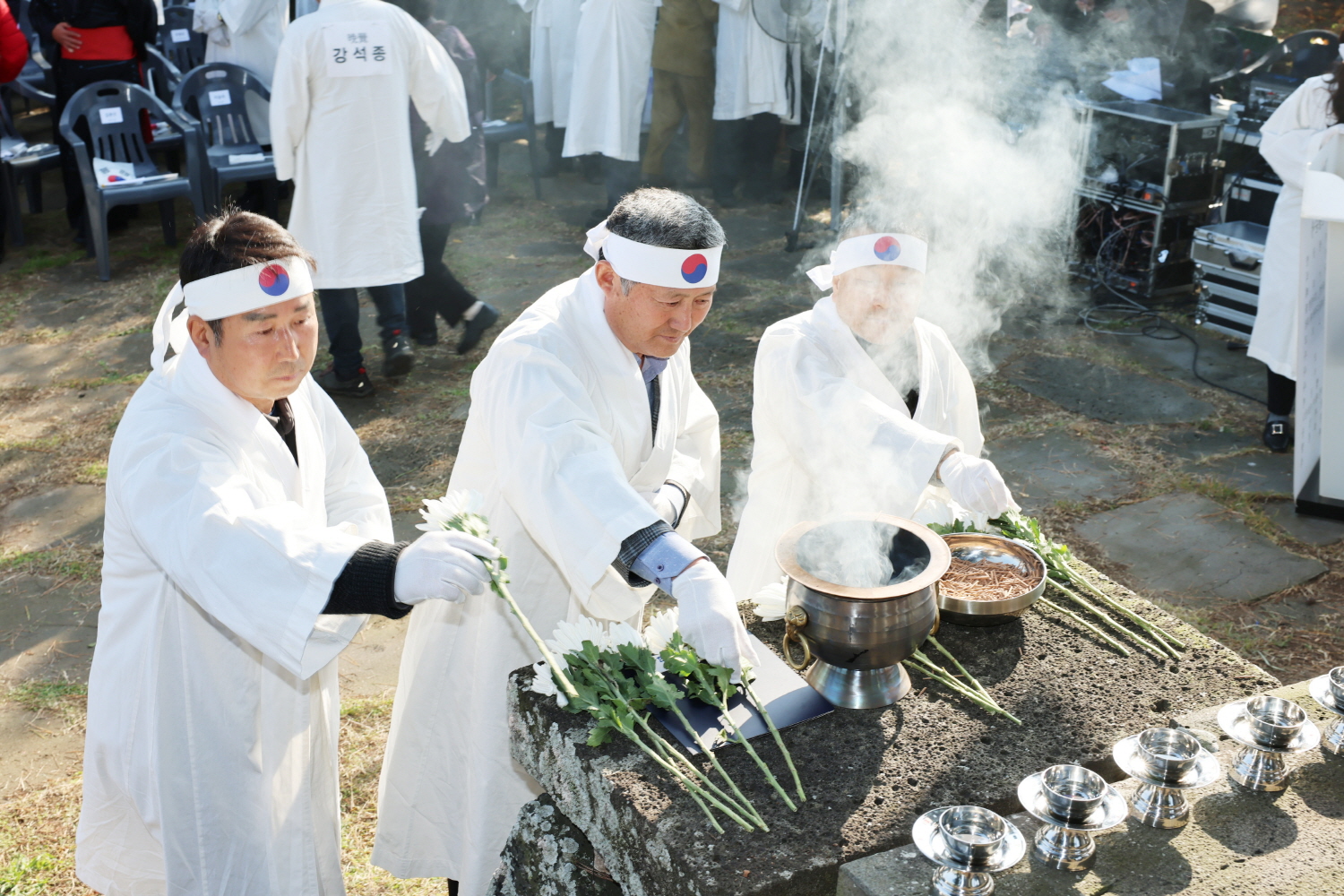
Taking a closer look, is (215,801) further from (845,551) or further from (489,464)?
(845,551)

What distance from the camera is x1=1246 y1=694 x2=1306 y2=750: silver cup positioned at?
2.09 metres

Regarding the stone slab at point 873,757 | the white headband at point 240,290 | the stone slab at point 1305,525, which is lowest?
the stone slab at point 1305,525

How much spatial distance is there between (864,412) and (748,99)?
7.08 meters

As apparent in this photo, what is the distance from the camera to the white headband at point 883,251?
300 cm

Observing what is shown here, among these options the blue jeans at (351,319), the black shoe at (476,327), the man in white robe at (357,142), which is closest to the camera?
the man in white robe at (357,142)

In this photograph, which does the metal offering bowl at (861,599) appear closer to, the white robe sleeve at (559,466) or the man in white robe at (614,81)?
the white robe sleeve at (559,466)

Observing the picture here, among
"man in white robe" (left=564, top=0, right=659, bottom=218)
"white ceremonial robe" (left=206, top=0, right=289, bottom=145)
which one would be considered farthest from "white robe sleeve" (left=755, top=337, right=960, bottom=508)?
"white ceremonial robe" (left=206, top=0, right=289, bottom=145)

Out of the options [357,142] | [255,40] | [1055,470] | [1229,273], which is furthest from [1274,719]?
[255,40]

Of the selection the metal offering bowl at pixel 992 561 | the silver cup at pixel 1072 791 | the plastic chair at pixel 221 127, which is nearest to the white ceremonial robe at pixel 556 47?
the plastic chair at pixel 221 127

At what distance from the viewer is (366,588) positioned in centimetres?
216

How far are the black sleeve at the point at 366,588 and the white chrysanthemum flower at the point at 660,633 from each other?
20.5 inches

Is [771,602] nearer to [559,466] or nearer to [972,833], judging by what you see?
[559,466]

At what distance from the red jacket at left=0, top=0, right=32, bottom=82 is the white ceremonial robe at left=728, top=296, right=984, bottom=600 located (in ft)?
23.7

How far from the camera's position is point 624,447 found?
2.80 metres
